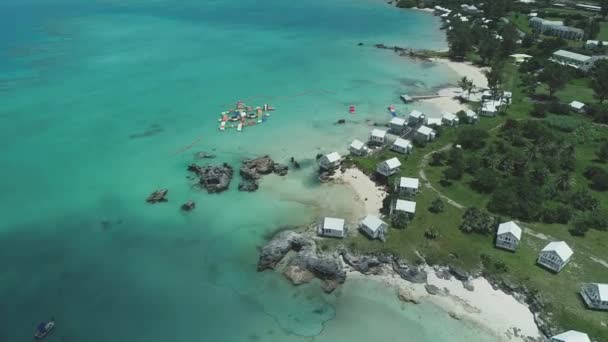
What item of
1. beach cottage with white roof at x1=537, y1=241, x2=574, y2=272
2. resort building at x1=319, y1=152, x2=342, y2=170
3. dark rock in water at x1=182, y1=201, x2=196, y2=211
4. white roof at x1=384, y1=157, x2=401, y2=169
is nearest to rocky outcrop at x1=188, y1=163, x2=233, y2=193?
dark rock in water at x1=182, y1=201, x2=196, y2=211

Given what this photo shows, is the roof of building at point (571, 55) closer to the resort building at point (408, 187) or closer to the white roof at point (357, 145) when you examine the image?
the white roof at point (357, 145)

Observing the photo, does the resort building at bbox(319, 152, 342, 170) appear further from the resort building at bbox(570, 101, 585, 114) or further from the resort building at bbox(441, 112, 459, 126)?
the resort building at bbox(570, 101, 585, 114)

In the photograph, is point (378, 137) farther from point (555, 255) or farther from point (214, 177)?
point (555, 255)

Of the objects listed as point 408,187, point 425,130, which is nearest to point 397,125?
point 425,130

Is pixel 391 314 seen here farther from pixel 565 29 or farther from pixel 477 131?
pixel 565 29

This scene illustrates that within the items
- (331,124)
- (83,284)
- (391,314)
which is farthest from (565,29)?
(83,284)

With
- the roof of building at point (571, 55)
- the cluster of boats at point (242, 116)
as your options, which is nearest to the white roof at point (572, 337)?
the cluster of boats at point (242, 116)
